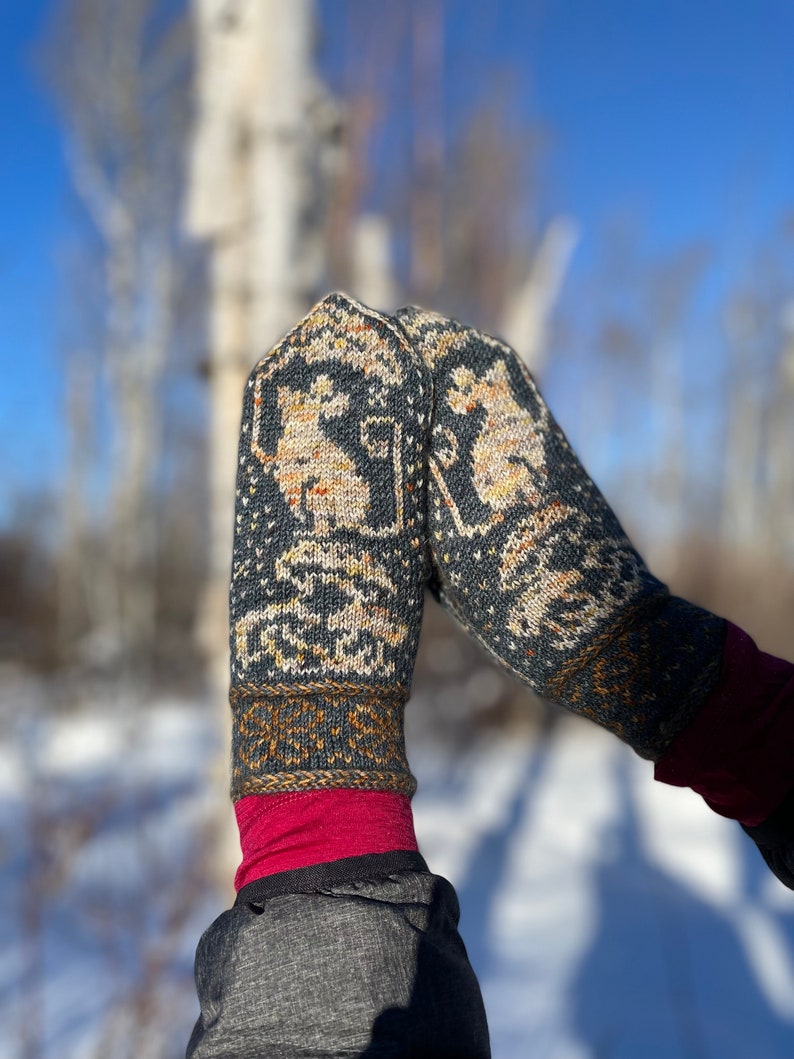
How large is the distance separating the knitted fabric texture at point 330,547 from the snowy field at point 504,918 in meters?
1.38

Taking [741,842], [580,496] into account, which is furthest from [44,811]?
[741,842]

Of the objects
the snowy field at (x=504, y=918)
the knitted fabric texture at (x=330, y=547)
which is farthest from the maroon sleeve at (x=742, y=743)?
the snowy field at (x=504, y=918)

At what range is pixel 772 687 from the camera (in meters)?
0.95

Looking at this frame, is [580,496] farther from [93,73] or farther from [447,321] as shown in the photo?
[93,73]

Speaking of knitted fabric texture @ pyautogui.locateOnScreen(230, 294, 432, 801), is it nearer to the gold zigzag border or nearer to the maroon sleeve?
the gold zigzag border

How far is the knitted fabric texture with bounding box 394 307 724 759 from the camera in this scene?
979 millimetres

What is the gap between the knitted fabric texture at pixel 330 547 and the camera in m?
0.95

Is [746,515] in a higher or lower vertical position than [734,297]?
lower

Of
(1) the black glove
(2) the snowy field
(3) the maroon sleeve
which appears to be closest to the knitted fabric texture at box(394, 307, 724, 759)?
(3) the maroon sleeve

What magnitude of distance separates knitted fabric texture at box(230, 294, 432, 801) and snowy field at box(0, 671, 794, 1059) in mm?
1377

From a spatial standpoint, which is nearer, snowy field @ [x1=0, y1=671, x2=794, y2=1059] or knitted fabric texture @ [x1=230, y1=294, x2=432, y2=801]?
knitted fabric texture @ [x1=230, y1=294, x2=432, y2=801]

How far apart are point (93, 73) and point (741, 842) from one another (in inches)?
298

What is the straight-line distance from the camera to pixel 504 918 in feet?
10.8

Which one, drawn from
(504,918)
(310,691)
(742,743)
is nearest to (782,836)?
(742,743)
